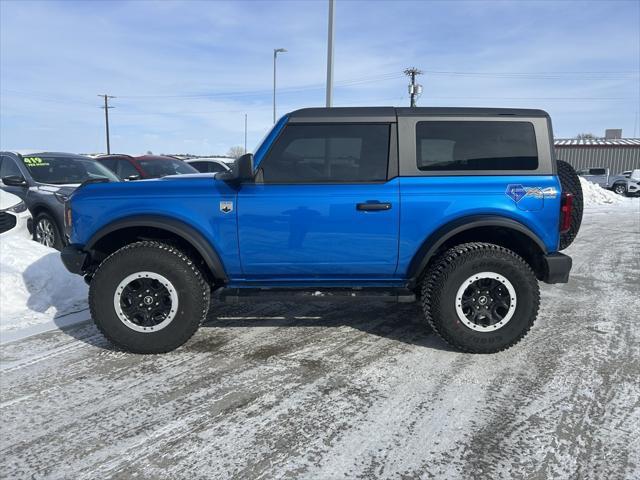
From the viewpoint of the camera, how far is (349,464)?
2.36 m

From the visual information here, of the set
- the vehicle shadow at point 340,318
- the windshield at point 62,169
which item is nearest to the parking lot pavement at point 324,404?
the vehicle shadow at point 340,318

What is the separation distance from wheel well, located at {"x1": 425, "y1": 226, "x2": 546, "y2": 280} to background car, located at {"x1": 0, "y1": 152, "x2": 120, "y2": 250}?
19.0 feet

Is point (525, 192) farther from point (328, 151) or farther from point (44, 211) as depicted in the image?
point (44, 211)

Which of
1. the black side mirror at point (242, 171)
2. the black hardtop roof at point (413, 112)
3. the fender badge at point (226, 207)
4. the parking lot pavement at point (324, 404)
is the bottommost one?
the parking lot pavement at point (324, 404)

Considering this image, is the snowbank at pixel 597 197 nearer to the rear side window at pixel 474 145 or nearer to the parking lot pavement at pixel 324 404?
the parking lot pavement at pixel 324 404

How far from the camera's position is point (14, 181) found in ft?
23.4

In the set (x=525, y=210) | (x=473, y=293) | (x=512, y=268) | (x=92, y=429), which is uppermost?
(x=525, y=210)

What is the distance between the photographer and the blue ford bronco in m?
3.66

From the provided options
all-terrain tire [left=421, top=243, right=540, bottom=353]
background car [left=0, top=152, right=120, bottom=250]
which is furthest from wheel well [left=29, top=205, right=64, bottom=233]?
all-terrain tire [left=421, top=243, right=540, bottom=353]

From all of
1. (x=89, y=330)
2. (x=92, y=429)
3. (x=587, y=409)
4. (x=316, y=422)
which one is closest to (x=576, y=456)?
(x=587, y=409)

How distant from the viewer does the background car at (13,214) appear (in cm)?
651

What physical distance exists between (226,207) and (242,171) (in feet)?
1.07

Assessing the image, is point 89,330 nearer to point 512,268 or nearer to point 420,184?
point 420,184

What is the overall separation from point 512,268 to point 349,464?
2.12 meters
